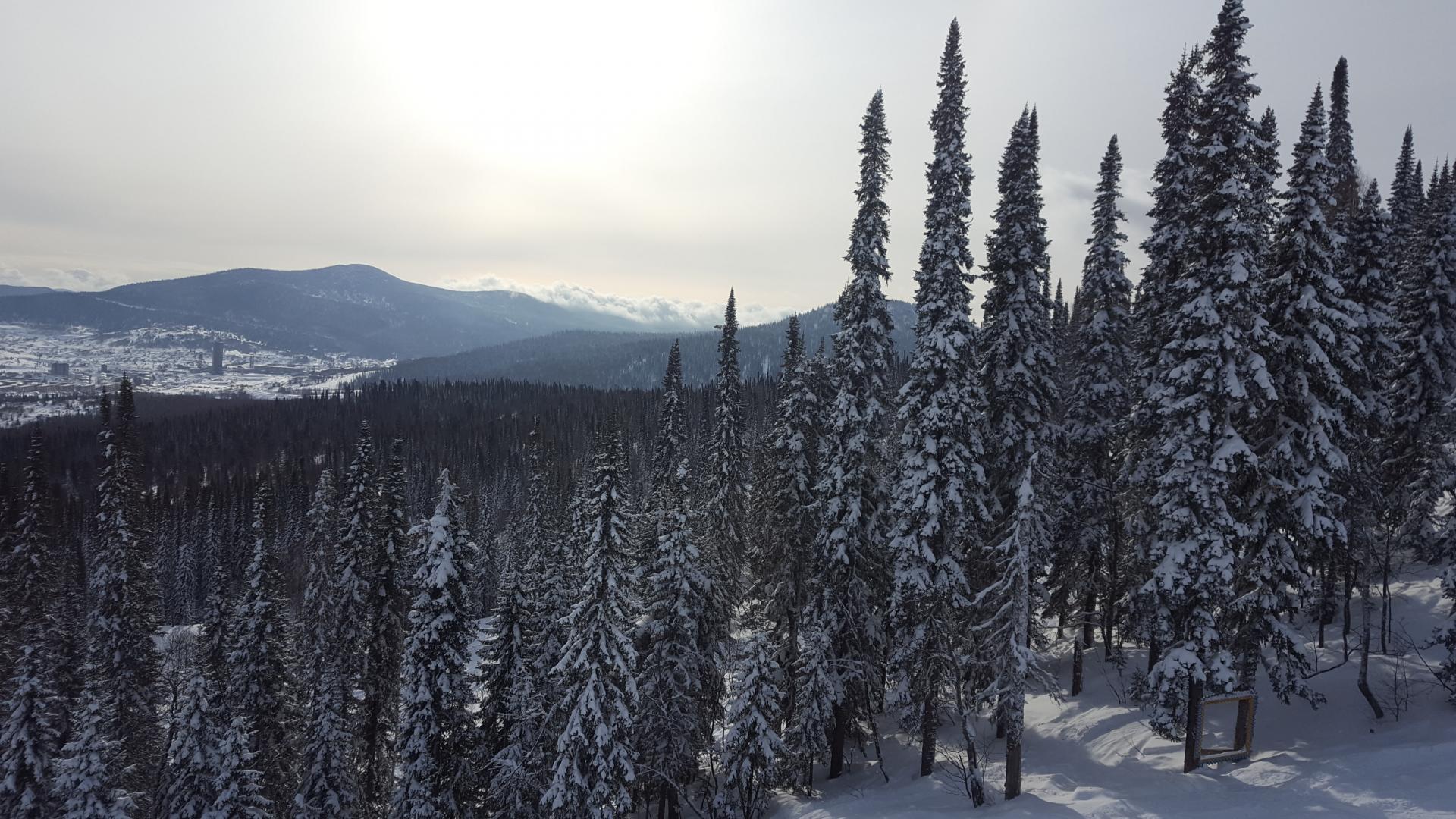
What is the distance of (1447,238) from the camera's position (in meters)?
28.0

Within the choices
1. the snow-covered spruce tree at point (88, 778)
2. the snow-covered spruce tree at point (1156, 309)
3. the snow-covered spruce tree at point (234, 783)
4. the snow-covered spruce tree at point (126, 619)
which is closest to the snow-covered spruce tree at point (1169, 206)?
the snow-covered spruce tree at point (1156, 309)

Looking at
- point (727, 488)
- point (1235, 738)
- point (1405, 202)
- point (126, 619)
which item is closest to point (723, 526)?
point (727, 488)

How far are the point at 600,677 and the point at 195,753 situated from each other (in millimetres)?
15117

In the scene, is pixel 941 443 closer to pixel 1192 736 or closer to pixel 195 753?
pixel 1192 736

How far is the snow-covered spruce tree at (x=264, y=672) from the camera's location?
30062mm

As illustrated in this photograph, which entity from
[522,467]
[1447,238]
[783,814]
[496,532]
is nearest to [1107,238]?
[1447,238]

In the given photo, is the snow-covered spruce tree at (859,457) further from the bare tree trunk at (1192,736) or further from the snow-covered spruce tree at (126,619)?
the snow-covered spruce tree at (126,619)

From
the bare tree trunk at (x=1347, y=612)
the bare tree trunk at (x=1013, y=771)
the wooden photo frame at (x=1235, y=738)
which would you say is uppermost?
the bare tree trunk at (x=1347, y=612)

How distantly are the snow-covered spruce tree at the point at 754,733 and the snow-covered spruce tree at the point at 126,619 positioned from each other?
96.4 feet

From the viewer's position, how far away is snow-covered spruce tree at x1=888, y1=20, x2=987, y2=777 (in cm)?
2133

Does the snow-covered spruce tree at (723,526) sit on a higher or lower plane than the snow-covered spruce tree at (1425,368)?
lower

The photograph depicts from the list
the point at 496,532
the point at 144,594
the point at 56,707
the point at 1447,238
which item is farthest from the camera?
the point at 496,532

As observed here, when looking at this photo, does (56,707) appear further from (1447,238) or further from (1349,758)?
(1447,238)

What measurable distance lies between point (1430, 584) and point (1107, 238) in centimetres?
2163
